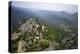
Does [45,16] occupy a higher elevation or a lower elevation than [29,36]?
higher

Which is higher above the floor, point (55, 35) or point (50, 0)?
point (50, 0)

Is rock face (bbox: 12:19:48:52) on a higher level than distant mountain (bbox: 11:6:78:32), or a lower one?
lower

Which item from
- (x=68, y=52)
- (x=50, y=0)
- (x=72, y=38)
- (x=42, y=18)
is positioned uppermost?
(x=50, y=0)

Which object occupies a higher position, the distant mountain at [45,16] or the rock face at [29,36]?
the distant mountain at [45,16]

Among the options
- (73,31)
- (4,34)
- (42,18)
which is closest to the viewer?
(4,34)

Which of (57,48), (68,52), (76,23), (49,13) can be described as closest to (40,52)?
(57,48)

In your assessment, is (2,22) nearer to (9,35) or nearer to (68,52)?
(9,35)

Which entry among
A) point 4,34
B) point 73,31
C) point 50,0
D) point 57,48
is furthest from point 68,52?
point 4,34

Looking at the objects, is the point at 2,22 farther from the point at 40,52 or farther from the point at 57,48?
the point at 57,48

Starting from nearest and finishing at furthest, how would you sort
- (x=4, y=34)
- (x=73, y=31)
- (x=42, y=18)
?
(x=4, y=34) → (x=42, y=18) → (x=73, y=31)

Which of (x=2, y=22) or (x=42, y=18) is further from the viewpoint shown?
(x=42, y=18)
